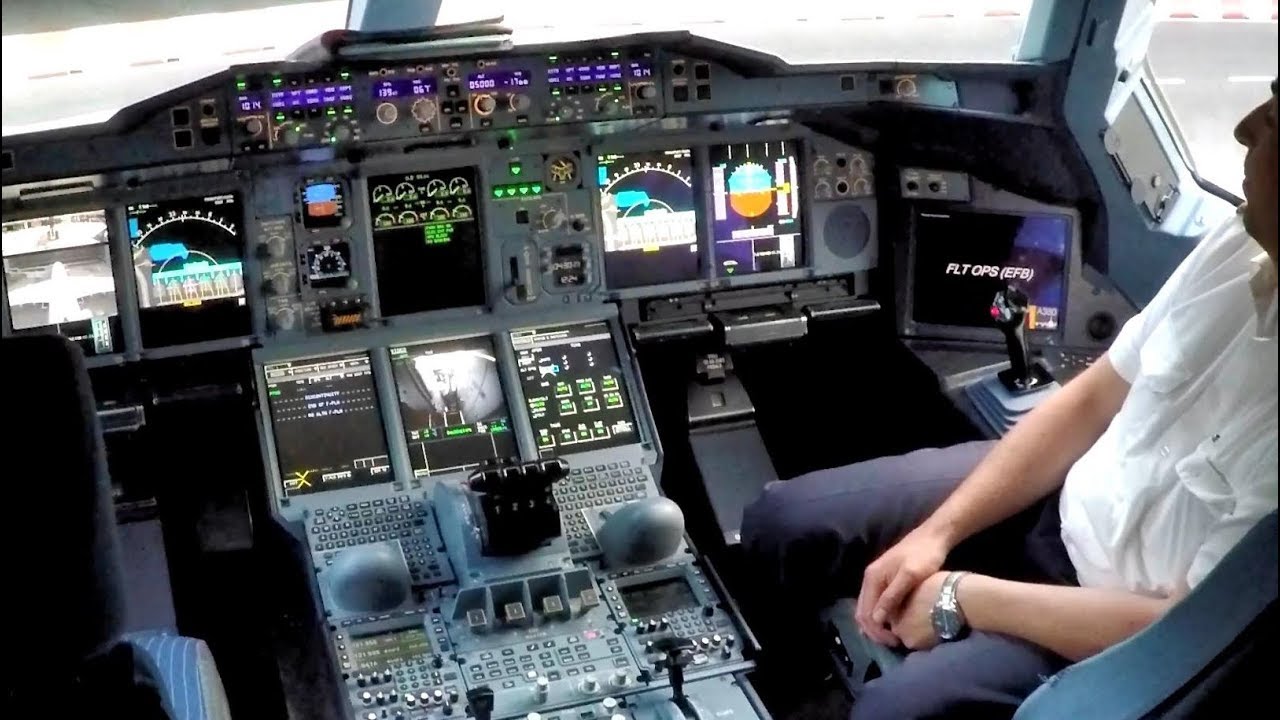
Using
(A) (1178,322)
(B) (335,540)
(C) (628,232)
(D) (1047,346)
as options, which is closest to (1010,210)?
(D) (1047,346)

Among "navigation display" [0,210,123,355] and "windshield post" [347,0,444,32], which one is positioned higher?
"windshield post" [347,0,444,32]

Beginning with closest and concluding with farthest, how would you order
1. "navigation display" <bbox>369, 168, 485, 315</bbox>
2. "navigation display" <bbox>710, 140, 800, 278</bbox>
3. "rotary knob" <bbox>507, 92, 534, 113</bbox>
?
"rotary knob" <bbox>507, 92, 534, 113</bbox>, "navigation display" <bbox>369, 168, 485, 315</bbox>, "navigation display" <bbox>710, 140, 800, 278</bbox>

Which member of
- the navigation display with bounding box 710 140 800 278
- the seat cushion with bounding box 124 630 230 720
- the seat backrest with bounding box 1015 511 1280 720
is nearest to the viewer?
the seat backrest with bounding box 1015 511 1280 720

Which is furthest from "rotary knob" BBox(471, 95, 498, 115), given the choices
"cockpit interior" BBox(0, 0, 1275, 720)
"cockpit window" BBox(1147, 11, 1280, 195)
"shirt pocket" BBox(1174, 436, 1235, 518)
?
"cockpit window" BBox(1147, 11, 1280, 195)

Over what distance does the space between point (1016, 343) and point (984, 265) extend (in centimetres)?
38

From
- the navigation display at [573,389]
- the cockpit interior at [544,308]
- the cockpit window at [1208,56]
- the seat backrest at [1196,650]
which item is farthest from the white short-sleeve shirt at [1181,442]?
the cockpit window at [1208,56]

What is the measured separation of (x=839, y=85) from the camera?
163 inches

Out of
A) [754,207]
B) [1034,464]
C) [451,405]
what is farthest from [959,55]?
[1034,464]

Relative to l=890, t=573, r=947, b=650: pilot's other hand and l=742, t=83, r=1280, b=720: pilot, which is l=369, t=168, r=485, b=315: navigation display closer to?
l=742, t=83, r=1280, b=720: pilot

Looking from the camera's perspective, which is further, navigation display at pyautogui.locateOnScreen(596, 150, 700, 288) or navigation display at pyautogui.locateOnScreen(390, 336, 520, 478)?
navigation display at pyautogui.locateOnScreen(596, 150, 700, 288)

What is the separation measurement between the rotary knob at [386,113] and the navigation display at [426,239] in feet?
0.76

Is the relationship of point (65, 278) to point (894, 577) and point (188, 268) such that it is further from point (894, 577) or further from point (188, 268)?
point (894, 577)

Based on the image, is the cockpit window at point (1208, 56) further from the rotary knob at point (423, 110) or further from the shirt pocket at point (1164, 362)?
the shirt pocket at point (1164, 362)

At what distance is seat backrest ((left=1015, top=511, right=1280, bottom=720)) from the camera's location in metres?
1.59
